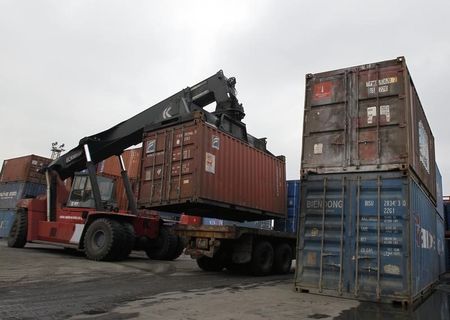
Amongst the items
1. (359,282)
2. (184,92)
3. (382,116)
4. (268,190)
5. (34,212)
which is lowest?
(359,282)

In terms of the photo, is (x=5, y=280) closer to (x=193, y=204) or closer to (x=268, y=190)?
(x=193, y=204)

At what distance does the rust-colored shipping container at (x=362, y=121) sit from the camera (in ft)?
27.2

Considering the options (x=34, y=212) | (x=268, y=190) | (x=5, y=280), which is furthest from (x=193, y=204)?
(x=34, y=212)

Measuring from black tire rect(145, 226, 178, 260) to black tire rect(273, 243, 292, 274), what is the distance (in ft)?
13.1

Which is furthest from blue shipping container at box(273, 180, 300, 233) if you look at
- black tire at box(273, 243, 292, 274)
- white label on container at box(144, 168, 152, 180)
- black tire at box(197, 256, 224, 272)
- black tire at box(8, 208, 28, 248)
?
black tire at box(8, 208, 28, 248)

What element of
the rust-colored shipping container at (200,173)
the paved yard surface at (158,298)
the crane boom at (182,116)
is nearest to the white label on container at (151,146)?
the rust-colored shipping container at (200,173)

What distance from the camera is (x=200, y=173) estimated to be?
10383 millimetres

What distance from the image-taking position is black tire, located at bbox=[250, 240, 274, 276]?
37.4ft

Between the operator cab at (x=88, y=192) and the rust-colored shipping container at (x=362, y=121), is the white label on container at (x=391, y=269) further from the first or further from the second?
the operator cab at (x=88, y=192)

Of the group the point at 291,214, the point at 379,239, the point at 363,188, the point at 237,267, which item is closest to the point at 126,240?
the point at 237,267

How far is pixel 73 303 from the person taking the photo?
657 cm

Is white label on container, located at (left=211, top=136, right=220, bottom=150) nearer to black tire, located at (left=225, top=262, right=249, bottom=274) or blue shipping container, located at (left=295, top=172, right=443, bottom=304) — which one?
blue shipping container, located at (left=295, top=172, right=443, bottom=304)

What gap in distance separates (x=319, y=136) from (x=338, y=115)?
23.2 inches

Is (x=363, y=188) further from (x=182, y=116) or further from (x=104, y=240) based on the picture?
(x=104, y=240)
